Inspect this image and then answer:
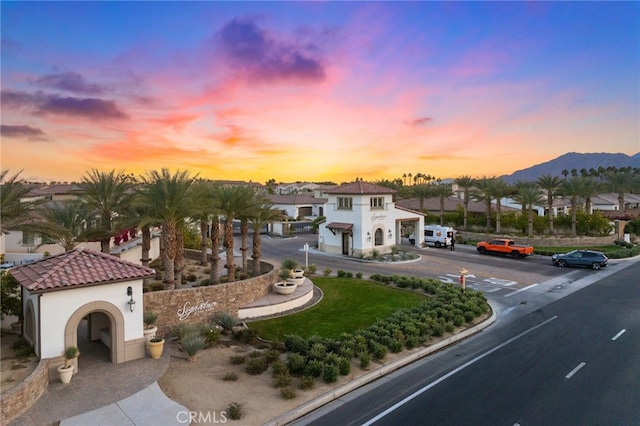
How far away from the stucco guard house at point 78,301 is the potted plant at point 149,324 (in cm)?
40

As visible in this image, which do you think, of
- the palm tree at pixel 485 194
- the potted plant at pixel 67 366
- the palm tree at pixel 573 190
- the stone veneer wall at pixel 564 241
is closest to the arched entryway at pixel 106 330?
the potted plant at pixel 67 366

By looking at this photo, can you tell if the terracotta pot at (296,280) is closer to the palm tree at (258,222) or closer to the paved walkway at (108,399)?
the palm tree at (258,222)

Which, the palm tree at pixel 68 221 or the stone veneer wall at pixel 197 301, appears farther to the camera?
the palm tree at pixel 68 221

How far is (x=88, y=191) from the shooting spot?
22.8m

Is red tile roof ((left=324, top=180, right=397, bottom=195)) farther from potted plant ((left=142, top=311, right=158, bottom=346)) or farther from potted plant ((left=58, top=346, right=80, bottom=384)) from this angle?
potted plant ((left=58, top=346, right=80, bottom=384))

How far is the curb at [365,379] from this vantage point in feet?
37.3

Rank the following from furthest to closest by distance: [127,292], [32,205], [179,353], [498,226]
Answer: [498,226], [32,205], [179,353], [127,292]

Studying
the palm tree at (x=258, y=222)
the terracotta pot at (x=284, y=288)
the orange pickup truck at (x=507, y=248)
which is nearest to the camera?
the terracotta pot at (x=284, y=288)

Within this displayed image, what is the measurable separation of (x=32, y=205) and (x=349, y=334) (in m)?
14.3

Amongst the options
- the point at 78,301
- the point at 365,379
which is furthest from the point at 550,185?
the point at 78,301

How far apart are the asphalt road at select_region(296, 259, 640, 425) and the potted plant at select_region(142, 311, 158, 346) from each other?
22.8ft

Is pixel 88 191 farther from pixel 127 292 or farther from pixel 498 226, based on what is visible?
pixel 498 226

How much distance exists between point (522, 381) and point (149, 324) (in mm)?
13221

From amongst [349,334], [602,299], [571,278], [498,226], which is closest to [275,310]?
[349,334]
